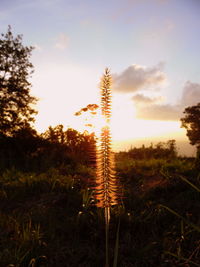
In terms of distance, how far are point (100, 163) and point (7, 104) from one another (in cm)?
1948

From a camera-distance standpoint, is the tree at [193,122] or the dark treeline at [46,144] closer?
the dark treeline at [46,144]

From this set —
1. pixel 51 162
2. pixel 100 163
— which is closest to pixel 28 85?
pixel 51 162

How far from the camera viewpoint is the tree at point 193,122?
22.3 metres

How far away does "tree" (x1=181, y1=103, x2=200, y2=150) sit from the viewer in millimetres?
22328

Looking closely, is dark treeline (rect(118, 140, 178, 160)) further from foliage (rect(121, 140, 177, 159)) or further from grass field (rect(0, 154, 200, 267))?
grass field (rect(0, 154, 200, 267))

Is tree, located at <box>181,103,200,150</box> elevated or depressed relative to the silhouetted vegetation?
elevated

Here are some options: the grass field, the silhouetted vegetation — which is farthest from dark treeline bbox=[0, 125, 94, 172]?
the grass field

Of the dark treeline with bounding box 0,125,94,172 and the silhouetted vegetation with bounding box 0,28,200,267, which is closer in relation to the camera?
the silhouetted vegetation with bounding box 0,28,200,267

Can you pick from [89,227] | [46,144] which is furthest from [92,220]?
[46,144]

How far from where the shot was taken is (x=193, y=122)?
74.7ft

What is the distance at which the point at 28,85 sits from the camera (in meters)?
20.9

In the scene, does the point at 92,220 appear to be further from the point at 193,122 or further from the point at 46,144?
the point at 193,122

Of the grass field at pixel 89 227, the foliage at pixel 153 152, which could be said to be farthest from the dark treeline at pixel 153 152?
the grass field at pixel 89 227

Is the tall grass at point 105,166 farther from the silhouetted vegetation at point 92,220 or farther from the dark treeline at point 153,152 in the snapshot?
the dark treeline at point 153,152
